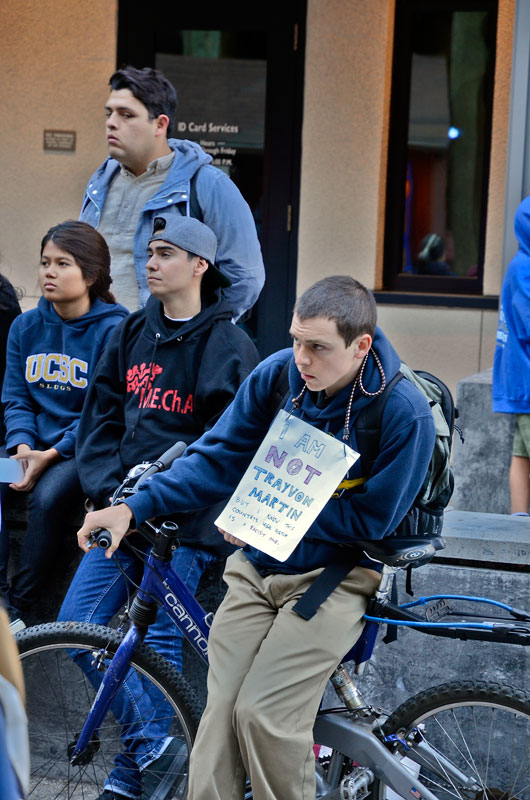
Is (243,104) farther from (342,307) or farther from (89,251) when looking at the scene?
(342,307)

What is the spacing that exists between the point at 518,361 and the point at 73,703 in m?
2.81

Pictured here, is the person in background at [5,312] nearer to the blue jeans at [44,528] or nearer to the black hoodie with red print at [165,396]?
the blue jeans at [44,528]

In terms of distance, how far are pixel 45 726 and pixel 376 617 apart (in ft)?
4.75

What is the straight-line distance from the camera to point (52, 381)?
13.7 feet

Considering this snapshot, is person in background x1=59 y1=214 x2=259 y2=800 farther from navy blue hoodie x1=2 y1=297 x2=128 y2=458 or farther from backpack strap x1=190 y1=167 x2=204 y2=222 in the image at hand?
backpack strap x1=190 y1=167 x2=204 y2=222

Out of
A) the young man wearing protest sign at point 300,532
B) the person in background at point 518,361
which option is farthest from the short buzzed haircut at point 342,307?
the person in background at point 518,361

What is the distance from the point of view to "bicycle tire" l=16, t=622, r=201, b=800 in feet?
10.8

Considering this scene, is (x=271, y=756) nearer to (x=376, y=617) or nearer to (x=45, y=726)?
(x=376, y=617)

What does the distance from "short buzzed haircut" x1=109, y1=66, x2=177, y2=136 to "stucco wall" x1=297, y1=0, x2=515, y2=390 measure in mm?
3306

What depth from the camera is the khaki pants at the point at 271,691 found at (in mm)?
2869

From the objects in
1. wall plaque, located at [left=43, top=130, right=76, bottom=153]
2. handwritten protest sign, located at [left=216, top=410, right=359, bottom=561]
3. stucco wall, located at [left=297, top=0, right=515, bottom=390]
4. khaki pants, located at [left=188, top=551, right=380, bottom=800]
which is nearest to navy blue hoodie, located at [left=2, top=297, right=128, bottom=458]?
handwritten protest sign, located at [left=216, top=410, right=359, bottom=561]

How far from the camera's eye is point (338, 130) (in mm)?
7762

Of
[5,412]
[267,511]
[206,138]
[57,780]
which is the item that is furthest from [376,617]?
[206,138]

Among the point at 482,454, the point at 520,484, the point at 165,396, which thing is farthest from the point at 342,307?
the point at 482,454
